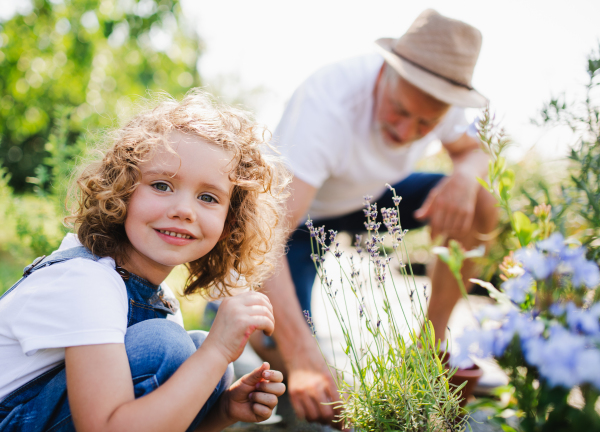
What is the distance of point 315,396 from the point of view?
1.55 metres

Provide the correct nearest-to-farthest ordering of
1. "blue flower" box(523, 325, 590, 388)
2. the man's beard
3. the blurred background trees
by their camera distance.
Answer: "blue flower" box(523, 325, 590, 388), the man's beard, the blurred background trees

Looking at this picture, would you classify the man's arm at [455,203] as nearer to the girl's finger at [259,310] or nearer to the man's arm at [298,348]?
the man's arm at [298,348]

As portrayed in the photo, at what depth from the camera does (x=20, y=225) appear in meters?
2.16

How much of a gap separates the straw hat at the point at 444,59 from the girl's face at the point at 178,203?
1.28m

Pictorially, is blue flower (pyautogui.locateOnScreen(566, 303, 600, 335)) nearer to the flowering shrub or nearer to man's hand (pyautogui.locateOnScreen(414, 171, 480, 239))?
the flowering shrub

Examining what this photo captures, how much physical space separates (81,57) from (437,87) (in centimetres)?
530

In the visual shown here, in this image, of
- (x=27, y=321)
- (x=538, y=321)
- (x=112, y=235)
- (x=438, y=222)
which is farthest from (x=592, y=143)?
(x=27, y=321)

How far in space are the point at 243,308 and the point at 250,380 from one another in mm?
314

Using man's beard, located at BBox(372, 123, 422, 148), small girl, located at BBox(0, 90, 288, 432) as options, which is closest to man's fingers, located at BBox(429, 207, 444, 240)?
man's beard, located at BBox(372, 123, 422, 148)

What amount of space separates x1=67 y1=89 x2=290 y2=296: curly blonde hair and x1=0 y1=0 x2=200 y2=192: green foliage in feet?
12.5

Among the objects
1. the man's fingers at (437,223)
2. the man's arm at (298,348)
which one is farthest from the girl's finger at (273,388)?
the man's fingers at (437,223)

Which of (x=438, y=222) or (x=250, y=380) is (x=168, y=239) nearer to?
(x=250, y=380)

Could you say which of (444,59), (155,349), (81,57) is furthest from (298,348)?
(81,57)

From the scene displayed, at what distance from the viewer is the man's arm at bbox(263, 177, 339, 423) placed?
156cm
